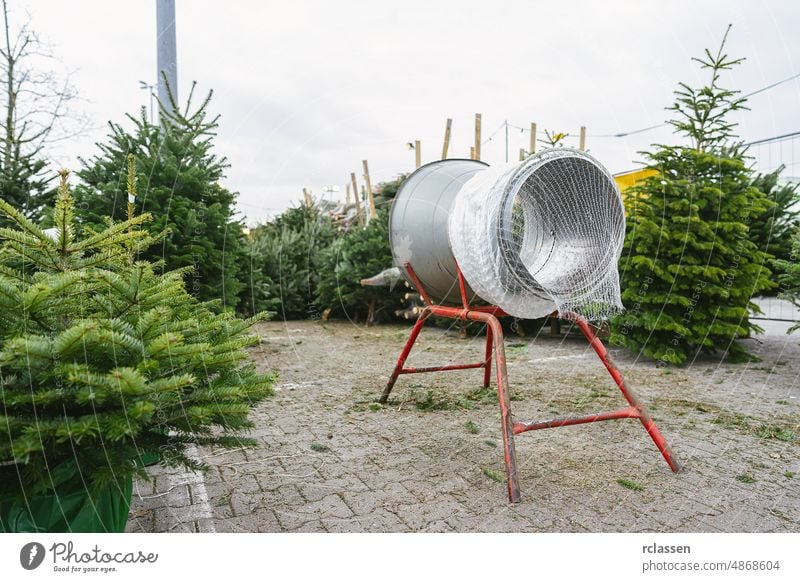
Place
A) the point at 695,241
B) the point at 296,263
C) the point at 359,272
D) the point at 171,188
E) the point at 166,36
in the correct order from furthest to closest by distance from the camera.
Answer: the point at 296,263, the point at 359,272, the point at 695,241, the point at 171,188, the point at 166,36

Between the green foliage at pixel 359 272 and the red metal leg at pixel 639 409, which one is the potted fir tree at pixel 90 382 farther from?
the green foliage at pixel 359 272

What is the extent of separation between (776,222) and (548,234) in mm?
4378

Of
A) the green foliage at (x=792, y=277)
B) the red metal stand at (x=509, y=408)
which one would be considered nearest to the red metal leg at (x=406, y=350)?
the red metal stand at (x=509, y=408)

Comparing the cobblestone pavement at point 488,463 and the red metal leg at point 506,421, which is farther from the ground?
the red metal leg at point 506,421

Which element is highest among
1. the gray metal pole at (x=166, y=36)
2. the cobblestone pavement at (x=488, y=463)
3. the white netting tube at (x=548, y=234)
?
the gray metal pole at (x=166, y=36)

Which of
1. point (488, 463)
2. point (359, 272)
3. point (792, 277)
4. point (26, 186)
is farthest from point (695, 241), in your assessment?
point (26, 186)

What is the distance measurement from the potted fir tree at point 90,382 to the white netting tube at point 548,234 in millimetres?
1155

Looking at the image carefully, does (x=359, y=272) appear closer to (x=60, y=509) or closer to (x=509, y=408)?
(x=509, y=408)

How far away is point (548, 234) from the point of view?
295 centimetres

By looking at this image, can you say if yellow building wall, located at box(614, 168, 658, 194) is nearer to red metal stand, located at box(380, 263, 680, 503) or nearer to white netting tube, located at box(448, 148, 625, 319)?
white netting tube, located at box(448, 148, 625, 319)

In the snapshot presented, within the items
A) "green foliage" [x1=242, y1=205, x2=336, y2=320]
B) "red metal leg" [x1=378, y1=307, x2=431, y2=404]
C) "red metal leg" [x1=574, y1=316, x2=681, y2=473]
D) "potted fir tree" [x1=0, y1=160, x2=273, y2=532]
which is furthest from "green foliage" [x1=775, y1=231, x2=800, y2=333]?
"green foliage" [x1=242, y1=205, x2=336, y2=320]

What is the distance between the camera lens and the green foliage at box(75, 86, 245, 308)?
13.5 feet

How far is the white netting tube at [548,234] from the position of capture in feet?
7.89
